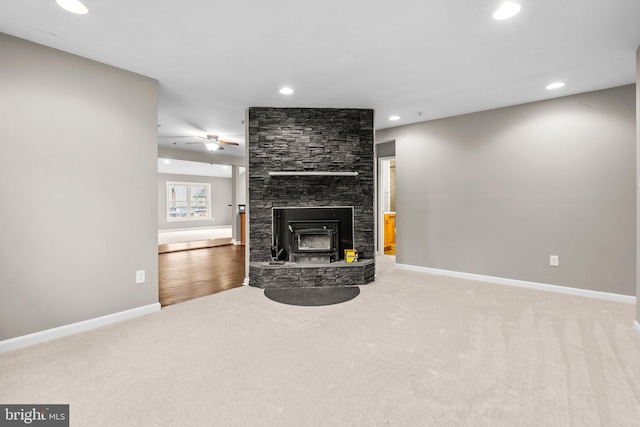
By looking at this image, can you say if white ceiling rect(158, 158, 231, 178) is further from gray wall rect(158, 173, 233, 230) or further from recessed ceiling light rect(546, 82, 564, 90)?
recessed ceiling light rect(546, 82, 564, 90)

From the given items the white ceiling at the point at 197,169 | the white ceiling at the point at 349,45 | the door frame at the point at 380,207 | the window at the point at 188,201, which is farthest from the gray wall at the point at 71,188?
the window at the point at 188,201

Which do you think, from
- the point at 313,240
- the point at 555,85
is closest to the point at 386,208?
the point at 313,240

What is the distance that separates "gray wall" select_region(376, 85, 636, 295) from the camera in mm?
3506

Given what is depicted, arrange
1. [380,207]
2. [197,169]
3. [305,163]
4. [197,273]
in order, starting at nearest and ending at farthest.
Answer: [305,163] < [197,273] < [380,207] < [197,169]

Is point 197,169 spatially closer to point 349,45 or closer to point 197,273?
point 197,273

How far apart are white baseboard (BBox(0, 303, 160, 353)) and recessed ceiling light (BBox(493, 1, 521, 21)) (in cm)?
397

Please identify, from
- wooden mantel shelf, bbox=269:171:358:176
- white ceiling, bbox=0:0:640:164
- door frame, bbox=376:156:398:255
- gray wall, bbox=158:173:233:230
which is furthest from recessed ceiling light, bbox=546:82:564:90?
gray wall, bbox=158:173:233:230

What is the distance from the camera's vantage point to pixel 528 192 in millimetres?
4062

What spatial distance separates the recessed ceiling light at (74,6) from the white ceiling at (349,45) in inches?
1.8

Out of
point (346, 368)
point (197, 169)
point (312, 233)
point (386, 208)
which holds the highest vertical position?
point (197, 169)

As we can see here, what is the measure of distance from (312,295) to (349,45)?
270cm

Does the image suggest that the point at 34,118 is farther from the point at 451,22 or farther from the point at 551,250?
the point at 551,250

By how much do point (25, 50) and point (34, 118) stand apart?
21.2 inches

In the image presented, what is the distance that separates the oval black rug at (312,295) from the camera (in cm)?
347
